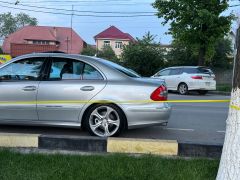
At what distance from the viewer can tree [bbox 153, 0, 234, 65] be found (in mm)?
24344

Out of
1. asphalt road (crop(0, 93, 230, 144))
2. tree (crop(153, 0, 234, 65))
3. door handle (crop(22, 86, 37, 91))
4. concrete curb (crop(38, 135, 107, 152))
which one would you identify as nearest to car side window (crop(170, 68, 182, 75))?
tree (crop(153, 0, 234, 65))

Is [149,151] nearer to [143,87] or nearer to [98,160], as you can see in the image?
[98,160]

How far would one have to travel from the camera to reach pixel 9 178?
4.53 meters

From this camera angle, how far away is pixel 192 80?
1988 centimetres

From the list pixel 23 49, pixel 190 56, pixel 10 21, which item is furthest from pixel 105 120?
pixel 10 21

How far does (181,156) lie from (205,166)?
2.09ft

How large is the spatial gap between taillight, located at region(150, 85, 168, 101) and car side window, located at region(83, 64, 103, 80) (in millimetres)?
948

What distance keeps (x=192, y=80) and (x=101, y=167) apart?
15.5 meters

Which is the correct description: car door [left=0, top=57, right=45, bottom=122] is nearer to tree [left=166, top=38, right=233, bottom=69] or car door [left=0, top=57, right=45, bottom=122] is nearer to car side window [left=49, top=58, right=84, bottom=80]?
car side window [left=49, top=58, right=84, bottom=80]

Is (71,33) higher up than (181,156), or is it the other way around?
(71,33)

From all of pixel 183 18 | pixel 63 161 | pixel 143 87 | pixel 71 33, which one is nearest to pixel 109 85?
pixel 143 87

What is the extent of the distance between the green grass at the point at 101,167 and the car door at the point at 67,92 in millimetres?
1464

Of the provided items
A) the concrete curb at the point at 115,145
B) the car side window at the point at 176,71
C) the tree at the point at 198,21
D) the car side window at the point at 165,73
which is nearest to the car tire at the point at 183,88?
the car side window at the point at 176,71

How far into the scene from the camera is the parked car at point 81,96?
6.64 metres
